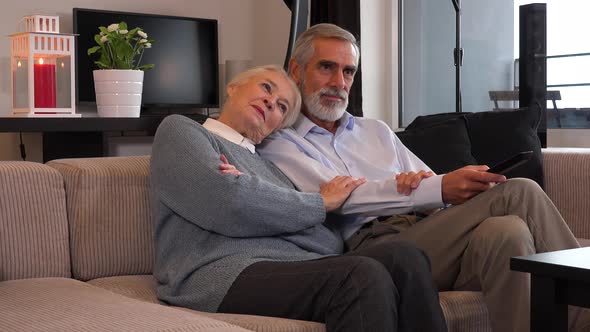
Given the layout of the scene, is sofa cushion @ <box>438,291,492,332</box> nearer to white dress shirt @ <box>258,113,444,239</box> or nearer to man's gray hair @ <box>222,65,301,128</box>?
white dress shirt @ <box>258,113,444,239</box>

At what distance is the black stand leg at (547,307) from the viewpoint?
1620 millimetres

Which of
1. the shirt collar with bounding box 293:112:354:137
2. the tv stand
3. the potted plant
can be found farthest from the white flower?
the shirt collar with bounding box 293:112:354:137

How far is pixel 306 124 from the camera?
8.29 ft

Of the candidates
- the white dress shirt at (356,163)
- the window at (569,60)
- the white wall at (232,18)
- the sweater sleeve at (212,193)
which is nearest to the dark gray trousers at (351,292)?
the sweater sleeve at (212,193)

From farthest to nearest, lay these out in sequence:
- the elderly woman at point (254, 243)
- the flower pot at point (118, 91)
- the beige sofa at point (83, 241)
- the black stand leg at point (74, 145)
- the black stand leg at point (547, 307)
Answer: the black stand leg at point (74, 145) < the flower pot at point (118, 91) < the beige sofa at point (83, 241) < the elderly woman at point (254, 243) < the black stand leg at point (547, 307)

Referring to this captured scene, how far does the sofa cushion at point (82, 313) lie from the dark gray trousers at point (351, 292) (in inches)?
6.7

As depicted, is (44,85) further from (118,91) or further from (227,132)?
(227,132)

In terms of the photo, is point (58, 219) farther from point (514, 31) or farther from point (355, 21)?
point (514, 31)

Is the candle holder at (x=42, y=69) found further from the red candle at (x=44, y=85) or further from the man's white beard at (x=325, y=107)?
the man's white beard at (x=325, y=107)

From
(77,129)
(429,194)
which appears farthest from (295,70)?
(77,129)

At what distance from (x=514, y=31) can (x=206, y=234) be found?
437 centimetres

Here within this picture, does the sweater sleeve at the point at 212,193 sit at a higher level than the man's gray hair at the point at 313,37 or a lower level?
lower

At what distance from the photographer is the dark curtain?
562cm

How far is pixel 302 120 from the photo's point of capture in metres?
2.54
